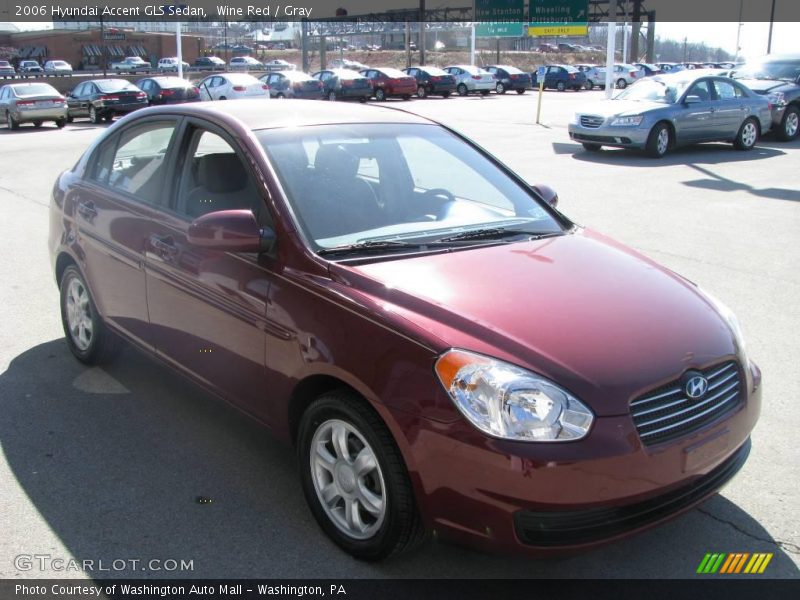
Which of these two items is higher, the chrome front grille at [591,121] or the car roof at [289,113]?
the car roof at [289,113]

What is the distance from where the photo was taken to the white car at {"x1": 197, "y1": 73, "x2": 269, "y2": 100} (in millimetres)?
29234

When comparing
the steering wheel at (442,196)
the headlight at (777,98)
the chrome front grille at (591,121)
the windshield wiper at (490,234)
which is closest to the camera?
the windshield wiper at (490,234)

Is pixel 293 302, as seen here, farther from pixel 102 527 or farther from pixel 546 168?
pixel 546 168

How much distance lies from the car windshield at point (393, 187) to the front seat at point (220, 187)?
0.73ft

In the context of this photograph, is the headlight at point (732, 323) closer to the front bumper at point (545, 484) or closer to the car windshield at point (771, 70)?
the front bumper at point (545, 484)

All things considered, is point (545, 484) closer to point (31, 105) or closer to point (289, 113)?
point (289, 113)

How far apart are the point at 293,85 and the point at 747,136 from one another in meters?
20.7

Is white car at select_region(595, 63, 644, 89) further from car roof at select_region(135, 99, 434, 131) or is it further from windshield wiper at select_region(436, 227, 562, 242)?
windshield wiper at select_region(436, 227, 562, 242)

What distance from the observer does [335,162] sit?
3943 mm

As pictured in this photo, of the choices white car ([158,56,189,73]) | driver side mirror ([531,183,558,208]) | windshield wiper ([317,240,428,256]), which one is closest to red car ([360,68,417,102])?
white car ([158,56,189,73])

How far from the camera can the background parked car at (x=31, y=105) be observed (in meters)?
25.1

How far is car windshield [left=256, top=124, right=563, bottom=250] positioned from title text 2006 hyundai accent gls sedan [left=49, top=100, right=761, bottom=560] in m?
0.01

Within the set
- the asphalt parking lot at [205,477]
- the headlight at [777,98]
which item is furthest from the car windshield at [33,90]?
the headlight at [777,98]

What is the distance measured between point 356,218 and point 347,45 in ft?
349
